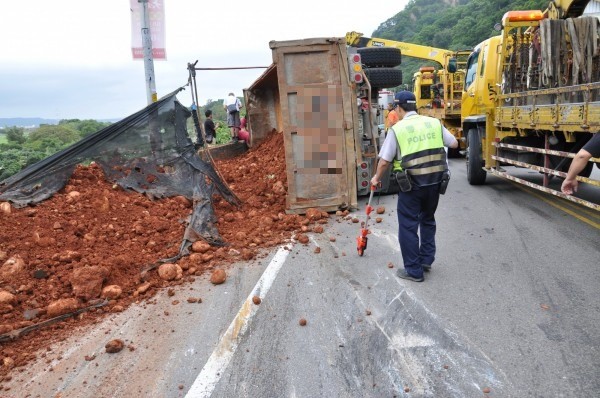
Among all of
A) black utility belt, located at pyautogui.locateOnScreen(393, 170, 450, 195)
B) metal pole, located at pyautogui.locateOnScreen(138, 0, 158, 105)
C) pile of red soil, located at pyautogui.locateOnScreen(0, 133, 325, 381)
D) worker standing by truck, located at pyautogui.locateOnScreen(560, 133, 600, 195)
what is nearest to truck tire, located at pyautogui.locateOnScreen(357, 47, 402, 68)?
pile of red soil, located at pyautogui.locateOnScreen(0, 133, 325, 381)

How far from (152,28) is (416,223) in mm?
6158

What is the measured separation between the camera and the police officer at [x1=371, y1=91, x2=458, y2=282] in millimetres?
4691

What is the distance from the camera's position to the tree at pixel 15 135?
432 inches

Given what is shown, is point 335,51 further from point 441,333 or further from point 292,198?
point 441,333

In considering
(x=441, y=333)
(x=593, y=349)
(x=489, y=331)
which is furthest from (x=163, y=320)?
(x=593, y=349)

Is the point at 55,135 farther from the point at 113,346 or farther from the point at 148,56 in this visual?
the point at 113,346

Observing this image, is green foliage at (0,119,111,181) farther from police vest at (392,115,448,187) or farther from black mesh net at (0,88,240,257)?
police vest at (392,115,448,187)

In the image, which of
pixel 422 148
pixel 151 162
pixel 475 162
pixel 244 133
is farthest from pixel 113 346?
pixel 244 133

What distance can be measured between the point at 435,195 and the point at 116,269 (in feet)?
10.9

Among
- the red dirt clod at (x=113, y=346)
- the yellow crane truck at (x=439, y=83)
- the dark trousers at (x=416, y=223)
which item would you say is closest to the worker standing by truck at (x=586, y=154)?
the dark trousers at (x=416, y=223)

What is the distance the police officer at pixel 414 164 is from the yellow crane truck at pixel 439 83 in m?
8.83

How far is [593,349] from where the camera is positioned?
335 cm

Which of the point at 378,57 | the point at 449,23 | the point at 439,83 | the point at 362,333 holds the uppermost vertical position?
the point at 449,23

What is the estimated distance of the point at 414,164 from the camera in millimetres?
4707
